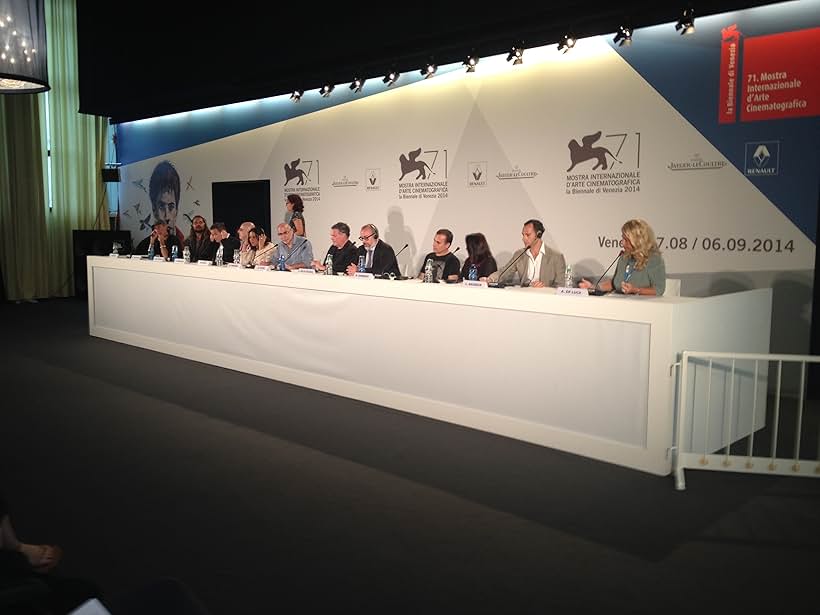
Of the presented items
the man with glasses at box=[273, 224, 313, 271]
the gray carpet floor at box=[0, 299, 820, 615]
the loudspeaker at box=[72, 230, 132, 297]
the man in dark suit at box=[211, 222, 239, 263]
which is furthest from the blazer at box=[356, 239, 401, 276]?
the loudspeaker at box=[72, 230, 132, 297]

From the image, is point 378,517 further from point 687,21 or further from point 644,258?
point 687,21

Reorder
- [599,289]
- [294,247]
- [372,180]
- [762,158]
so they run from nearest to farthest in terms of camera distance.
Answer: [599,289], [762,158], [294,247], [372,180]

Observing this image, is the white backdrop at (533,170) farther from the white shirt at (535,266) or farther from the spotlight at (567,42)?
the white shirt at (535,266)

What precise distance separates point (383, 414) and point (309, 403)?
567 millimetres

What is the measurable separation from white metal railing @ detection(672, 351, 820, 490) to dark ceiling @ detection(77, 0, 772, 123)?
2925 mm

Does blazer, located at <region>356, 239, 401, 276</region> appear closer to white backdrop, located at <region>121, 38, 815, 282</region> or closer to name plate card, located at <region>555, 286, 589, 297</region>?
white backdrop, located at <region>121, 38, 815, 282</region>

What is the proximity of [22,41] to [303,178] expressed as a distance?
541cm

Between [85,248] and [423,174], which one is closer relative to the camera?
[423,174]

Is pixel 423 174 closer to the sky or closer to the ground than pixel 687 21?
closer to the ground

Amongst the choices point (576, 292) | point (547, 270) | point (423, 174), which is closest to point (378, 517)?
point (576, 292)

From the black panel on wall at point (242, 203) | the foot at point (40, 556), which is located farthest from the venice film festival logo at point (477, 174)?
the foot at point (40, 556)

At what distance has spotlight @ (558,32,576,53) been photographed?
227 inches

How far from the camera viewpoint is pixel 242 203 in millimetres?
9555

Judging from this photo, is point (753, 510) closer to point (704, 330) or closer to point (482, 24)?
point (704, 330)
